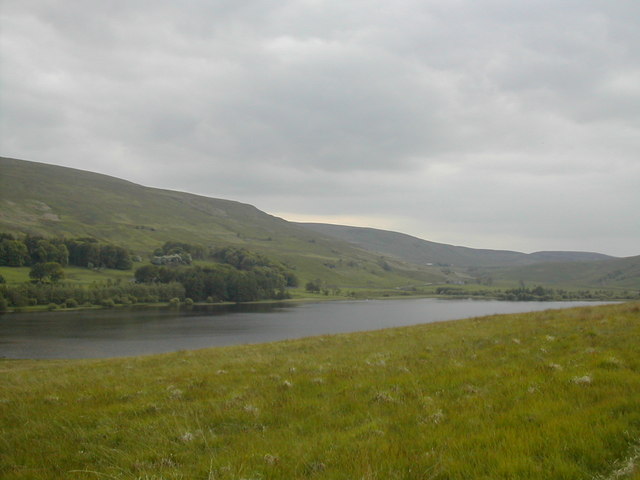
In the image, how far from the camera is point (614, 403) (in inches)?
321

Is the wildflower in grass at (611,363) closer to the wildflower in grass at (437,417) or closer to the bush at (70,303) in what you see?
the wildflower in grass at (437,417)

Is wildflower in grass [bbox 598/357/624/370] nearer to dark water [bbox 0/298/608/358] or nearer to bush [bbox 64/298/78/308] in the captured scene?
dark water [bbox 0/298/608/358]

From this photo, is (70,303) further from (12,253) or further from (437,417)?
(437,417)

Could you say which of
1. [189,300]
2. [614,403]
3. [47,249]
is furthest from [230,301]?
[614,403]

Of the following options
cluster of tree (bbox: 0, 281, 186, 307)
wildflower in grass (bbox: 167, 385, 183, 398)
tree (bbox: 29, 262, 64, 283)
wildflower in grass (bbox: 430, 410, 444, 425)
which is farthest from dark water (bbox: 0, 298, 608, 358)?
wildflower in grass (bbox: 430, 410, 444, 425)

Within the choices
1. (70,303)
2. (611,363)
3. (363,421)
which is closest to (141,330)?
(70,303)

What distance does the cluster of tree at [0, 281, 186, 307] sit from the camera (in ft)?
452

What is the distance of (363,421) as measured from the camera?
897 centimetres

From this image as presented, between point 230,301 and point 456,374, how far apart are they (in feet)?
587

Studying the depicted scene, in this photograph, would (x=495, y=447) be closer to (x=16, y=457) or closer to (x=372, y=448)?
(x=372, y=448)

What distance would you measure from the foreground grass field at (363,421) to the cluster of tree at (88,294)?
144m

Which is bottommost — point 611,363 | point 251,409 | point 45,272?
point 45,272

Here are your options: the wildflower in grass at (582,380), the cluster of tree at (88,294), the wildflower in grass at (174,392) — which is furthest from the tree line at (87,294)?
the wildflower in grass at (582,380)

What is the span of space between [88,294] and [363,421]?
164m
